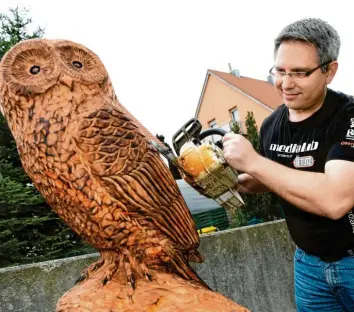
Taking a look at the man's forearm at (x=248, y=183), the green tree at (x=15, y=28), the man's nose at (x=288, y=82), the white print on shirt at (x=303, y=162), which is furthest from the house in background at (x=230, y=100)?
the man's nose at (x=288, y=82)

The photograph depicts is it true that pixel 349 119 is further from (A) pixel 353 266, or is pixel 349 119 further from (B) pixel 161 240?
(B) pixel 161 240

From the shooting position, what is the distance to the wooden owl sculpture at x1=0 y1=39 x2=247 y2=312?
1.24 m

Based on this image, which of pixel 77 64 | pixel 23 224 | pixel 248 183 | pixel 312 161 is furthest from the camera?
pixel 23 224

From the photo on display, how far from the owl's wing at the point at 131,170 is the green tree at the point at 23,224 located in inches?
146

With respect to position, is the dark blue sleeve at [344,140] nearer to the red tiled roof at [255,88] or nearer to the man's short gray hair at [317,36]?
the man's short gray hair at [317,36]

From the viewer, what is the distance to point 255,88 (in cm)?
1934

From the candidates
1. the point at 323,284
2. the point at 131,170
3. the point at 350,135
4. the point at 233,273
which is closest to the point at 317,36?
the point at 350,135

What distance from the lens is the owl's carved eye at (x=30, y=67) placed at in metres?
1.27

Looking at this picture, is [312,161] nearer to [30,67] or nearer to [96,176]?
[96,176]

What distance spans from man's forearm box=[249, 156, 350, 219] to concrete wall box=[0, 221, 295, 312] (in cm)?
156

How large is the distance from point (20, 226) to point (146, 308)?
14.2ft

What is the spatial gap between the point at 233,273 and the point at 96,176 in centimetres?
225

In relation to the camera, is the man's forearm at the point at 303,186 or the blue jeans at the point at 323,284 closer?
the man's forearm at the point at 303,186

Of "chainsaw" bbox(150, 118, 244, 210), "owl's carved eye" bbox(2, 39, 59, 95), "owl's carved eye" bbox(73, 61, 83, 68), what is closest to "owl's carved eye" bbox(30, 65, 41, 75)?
"owl's carved eye" bbox(2, 39, 59, 95)
